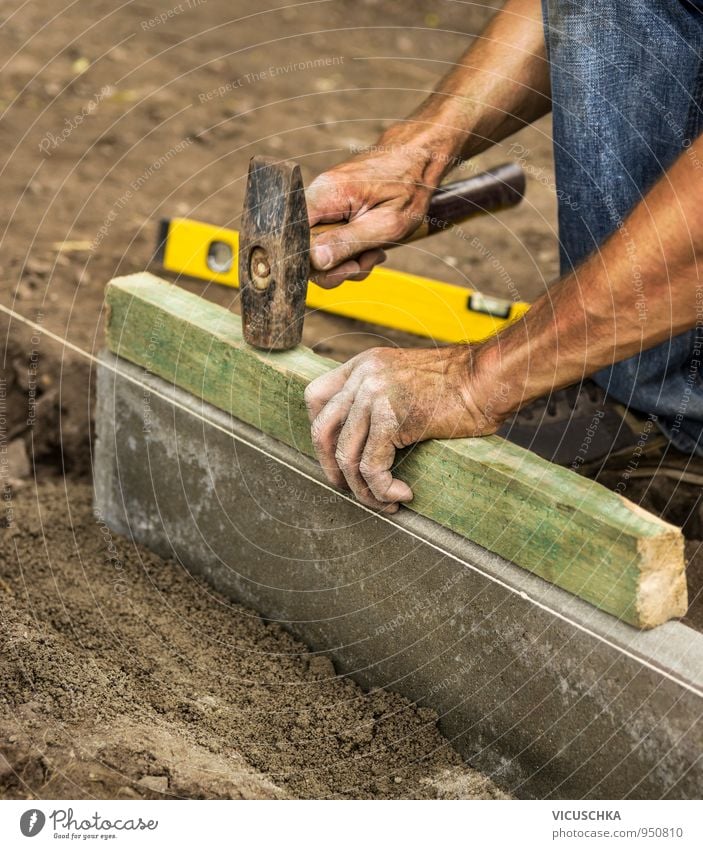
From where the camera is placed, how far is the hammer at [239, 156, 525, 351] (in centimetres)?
194

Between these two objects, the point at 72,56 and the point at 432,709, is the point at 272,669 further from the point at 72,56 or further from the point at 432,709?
the point at 72,56

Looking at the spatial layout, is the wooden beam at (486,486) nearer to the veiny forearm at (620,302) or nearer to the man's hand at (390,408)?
the man's hand at (390,408)

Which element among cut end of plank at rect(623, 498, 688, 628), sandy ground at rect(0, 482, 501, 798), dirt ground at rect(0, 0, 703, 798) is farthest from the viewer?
dirt ground at rect(0, 0, 703, 798)

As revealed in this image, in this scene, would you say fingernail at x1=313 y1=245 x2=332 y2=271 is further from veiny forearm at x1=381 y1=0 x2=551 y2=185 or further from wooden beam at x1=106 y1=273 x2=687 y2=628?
veiny forearm at x1=381 y1=0 x2=551 y2=185

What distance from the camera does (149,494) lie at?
2496 millimetres

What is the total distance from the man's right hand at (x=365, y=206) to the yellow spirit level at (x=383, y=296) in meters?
0.71

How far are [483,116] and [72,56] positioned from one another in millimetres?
3801

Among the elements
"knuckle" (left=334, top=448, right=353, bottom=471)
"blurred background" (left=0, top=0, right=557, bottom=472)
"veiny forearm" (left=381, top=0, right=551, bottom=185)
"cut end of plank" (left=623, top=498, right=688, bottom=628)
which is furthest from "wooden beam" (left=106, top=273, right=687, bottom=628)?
"blurred background" (left=0, top=0, right=557, bottom=472)

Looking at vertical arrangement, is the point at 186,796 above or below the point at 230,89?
below

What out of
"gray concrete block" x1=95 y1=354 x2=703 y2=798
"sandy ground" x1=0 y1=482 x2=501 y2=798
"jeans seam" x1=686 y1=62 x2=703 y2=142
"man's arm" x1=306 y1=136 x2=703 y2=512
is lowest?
"sandy ground" x1=0 y1=482 x2=501 y2=798

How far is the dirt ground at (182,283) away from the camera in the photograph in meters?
1.91

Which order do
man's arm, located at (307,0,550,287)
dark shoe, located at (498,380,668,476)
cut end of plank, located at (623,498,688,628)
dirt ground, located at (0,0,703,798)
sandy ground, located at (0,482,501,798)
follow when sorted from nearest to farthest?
cut end of plank, located at (623,498,688,628) → sandy ground, located at (0,482,501,798) → dirt ground, located at (0,0,703,798) → man's arm, located at (307,0,550,287) → dark shoe, located at (498,380,668,476)
